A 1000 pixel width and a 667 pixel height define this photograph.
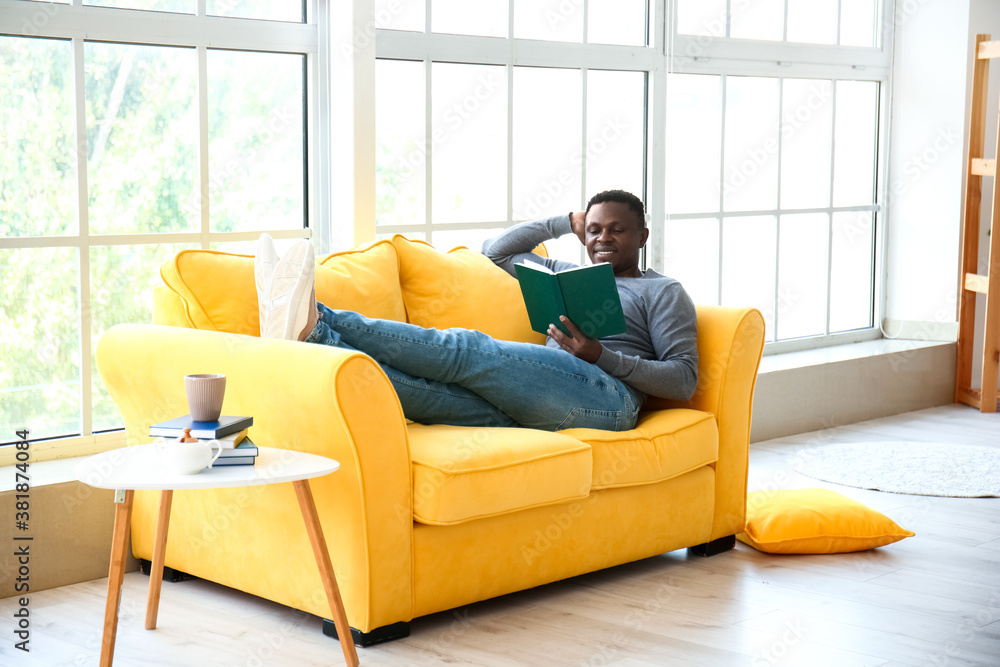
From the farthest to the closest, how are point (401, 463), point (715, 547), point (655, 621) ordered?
point (715, 547)
point (655, 621)
point (401, 463)

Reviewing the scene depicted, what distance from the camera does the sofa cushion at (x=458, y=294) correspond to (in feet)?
10.2

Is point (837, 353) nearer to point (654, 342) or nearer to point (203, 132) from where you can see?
point (654, 342)

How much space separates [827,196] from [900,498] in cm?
212

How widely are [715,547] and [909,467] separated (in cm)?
133

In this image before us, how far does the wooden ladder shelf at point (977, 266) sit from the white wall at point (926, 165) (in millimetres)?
154

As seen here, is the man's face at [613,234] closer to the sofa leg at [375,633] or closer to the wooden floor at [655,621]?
the wooden floor at [655,621]

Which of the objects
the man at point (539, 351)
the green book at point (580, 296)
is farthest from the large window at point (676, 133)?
the green book at point (580, 296)

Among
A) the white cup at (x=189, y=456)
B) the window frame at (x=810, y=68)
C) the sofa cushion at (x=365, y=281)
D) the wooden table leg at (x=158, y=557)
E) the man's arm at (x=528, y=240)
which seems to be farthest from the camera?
the window frame at (x=810, y=68)

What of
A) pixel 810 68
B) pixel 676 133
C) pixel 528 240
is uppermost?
pixel 810 68

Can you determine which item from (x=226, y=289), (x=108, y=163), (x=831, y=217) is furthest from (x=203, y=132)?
(x=831, y=217)

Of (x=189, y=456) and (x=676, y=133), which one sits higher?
(x=676, y=133)

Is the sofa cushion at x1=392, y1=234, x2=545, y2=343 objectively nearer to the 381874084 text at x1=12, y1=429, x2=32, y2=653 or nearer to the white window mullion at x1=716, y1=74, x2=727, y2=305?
the 381874084 text at x1=12, y1=429, x2=32, y2=653

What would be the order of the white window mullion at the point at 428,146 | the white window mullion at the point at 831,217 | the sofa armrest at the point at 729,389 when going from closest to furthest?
the sofa armrest at the point at 729,389 < the white window mullion at the point at 428,146 < the white window mullion at the point at 831,217

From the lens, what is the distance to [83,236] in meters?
2.97
